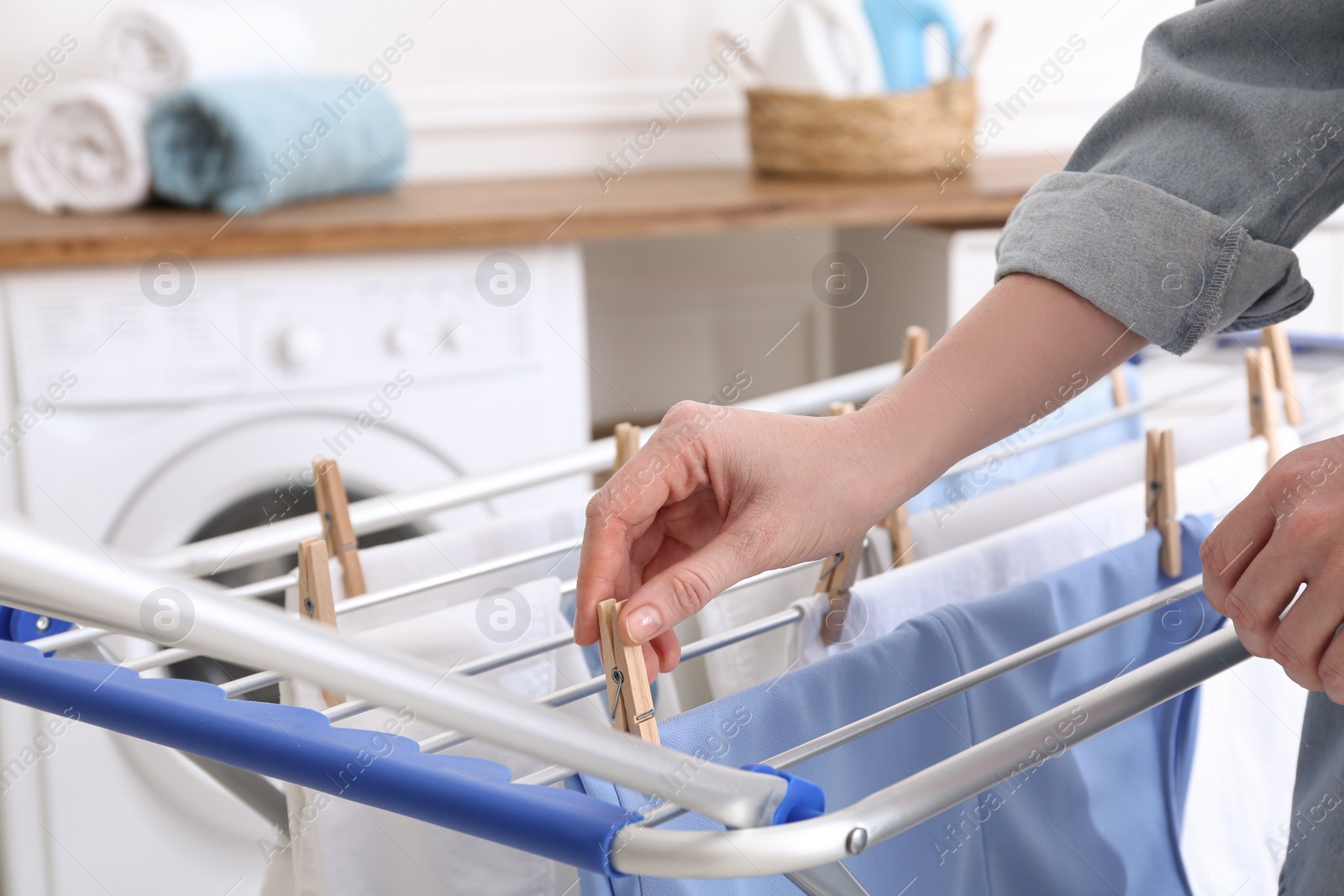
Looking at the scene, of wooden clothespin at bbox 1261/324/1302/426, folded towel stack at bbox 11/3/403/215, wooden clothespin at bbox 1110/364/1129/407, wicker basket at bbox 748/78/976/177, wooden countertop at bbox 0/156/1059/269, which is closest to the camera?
wooden clothespin at bbox 1261/324/1302/426

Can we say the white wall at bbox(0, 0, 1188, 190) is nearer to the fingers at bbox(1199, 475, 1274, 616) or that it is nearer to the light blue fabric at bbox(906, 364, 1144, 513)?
the light blue fabric at bbox(906, 364, 1144, 513)

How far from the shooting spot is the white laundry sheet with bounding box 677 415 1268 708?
69 centimetres

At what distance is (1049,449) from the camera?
1.04 m

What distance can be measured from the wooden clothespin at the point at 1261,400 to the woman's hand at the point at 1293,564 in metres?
0.44

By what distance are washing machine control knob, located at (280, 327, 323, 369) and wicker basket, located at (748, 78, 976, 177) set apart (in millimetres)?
748

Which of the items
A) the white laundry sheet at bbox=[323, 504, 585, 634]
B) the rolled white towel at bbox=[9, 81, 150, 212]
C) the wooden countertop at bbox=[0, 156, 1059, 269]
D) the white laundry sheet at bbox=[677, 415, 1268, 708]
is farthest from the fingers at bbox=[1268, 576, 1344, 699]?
the rolled white towel at bbox=[9, 81, 150, 212]

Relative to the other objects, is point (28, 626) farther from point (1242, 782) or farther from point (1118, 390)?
point (1118, 390)

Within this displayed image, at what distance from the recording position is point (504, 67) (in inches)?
75.8

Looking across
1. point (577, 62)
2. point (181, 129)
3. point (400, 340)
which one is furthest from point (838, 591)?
point (577, 62)

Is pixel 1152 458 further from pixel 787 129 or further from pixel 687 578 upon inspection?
pixel 787 129

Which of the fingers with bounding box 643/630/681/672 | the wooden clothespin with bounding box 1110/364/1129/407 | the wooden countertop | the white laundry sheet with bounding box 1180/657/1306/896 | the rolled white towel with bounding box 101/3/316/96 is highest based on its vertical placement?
the rolled white towel with bounding box 101/3/316/96

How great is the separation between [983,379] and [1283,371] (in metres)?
0.55

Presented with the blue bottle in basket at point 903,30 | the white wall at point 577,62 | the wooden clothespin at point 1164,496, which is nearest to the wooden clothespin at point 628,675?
the wooden clothespin at point 1164,496

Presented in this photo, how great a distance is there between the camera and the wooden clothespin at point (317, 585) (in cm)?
56
